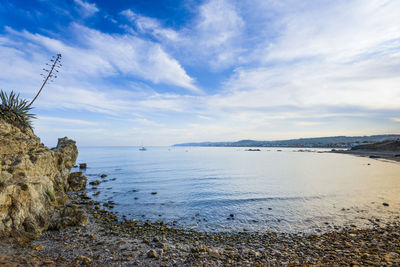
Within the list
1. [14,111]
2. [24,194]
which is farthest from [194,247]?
[14,111]

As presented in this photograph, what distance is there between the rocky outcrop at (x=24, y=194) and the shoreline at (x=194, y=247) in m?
0.73

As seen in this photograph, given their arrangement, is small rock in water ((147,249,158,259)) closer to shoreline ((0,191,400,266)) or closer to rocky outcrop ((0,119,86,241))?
shoreline ((0,191,400,266))

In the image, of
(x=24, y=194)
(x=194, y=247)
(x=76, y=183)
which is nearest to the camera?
(x=194, y=247)

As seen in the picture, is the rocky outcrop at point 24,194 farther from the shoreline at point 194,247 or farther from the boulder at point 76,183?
the boulder at point 76,183

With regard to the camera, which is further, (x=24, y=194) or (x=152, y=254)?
(x=24, y=194)

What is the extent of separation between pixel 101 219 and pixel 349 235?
14323 mm

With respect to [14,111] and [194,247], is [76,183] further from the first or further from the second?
[194,247]

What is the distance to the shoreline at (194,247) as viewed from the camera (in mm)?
6676

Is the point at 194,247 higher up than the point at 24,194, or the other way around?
the point at 24,194

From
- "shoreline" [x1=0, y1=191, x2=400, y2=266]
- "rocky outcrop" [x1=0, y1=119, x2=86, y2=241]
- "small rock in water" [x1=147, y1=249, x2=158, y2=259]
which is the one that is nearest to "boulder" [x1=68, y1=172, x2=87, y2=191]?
"rocky outcrop" [x1=0, y1=119, x2=86, y2=241]

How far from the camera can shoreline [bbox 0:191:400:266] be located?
6676 mm

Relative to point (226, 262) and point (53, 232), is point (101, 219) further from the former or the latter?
point (226, 262)

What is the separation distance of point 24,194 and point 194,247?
28.8ft

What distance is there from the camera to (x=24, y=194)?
354 inches
